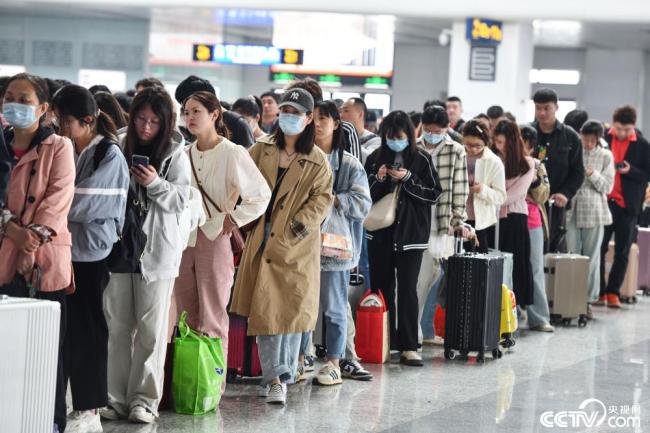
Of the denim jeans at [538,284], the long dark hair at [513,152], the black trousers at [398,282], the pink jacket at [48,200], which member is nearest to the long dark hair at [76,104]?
the pink jacket at [48,200]

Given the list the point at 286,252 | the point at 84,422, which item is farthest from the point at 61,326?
the point at 286,252

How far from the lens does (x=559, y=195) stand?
10.4 m

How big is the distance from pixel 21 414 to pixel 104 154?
1336 mm

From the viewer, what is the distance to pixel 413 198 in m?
7.89

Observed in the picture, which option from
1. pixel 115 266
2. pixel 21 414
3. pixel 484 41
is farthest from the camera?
pixel 484 41

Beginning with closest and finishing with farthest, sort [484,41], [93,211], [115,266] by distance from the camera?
[93,211]
[115,266]
[484,41]

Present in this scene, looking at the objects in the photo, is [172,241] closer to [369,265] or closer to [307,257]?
[307,257]

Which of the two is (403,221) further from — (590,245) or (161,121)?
(590,245)

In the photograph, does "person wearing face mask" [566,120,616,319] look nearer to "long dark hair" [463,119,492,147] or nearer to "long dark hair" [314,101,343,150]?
"long dark hair" [463,119,492,147]

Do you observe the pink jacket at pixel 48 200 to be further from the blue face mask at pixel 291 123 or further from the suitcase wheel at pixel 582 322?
the suitcase wheel at pixel 582 322

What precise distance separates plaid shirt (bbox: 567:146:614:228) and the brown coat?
16.8 feet

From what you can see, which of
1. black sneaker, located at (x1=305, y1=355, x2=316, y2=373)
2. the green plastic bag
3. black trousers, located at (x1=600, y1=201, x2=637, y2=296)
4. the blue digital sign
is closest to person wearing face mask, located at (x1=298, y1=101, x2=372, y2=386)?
black sneaker, located at (x1=305, y1=355, x2=316, y2=373)

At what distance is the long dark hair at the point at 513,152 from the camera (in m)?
9.55

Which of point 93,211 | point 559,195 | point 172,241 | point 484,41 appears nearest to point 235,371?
point 172,241
